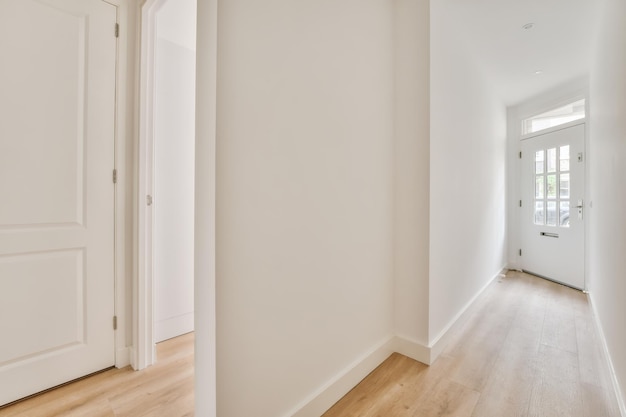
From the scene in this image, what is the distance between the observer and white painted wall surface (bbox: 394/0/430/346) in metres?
1.85

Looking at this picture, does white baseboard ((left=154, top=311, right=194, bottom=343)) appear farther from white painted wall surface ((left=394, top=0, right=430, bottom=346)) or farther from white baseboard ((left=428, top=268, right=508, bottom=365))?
white baseboard ((left=428, top=268, right=508, bottom=365))

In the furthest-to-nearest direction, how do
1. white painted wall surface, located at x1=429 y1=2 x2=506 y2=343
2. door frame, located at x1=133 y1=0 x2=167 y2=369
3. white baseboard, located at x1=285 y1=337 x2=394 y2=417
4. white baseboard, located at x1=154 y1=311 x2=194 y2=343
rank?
1. white baseboard, located at x1=154 y1=311 x2=194 y2=343
2. white painted wall surface, located at x1=429 y1=2 x2=506 y2=343
3. door frame, located at x1=133 y1=0 x2=167 y2=369
4. white baseboard, located at x1=285 y1=337 x2=394 y2=417

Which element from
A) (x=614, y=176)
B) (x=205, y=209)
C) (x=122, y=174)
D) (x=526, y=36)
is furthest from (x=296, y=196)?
(x=526, y=36)

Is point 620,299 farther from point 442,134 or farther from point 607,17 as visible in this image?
point 607,17

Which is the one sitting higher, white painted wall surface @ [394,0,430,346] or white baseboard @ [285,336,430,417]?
white painted wall surface @ [394,0,430,346]

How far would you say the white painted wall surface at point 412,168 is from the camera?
6.07 feet

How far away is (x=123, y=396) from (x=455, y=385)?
6.05 ft

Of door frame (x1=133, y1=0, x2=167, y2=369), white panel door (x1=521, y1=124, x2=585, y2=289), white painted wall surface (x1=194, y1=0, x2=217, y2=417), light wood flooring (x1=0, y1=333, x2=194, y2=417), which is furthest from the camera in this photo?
white panel door (x1=521, y1=124, x2=585, y2=289)

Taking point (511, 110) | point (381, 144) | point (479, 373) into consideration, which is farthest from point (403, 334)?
point (511, 110)

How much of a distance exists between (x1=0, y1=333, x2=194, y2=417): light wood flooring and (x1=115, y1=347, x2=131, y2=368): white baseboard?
0.13 feet

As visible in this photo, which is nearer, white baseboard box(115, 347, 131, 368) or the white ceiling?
white baseboard box(115, 347, 131, 368)

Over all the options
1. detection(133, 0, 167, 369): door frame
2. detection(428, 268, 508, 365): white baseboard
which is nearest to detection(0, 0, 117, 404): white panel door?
detection(133, 0, 167, 369): door frame

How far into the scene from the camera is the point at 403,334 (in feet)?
6.41

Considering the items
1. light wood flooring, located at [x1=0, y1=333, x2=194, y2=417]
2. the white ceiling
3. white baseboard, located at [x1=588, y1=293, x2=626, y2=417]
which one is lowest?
light wood flooring, located at [x1=0, y1=333, x2=194, y2=417]
